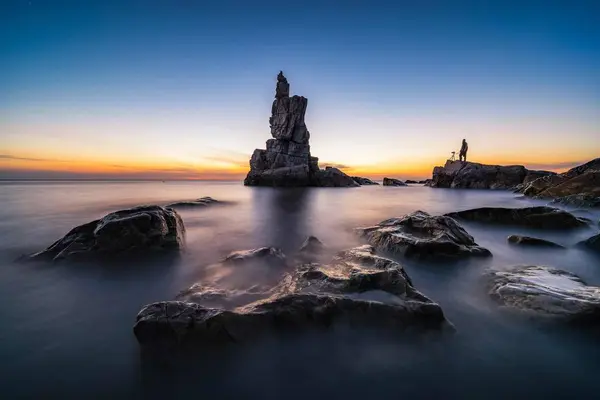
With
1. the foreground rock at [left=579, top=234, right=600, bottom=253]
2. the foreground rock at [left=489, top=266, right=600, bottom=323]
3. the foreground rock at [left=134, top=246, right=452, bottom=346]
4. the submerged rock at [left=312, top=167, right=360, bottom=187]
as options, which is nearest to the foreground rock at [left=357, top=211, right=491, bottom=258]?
the foreground rock at [left=489, top=266, right=600, bottom=323]

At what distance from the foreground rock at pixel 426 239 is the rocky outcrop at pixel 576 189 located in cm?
1444

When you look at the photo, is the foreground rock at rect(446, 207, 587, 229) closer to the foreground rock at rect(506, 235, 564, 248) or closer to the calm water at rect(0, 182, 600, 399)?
the foreground rock at rect(506, 235, 564, 248)

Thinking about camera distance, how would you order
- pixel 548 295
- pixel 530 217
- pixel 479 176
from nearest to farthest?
pixel 548 295
pixel 530 217
pixel 479 176

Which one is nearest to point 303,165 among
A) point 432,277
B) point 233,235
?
point 233,235

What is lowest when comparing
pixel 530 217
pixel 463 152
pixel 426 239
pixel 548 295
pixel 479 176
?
pixel 548 295

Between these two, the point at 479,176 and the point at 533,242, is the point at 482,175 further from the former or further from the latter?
the point at 533,242

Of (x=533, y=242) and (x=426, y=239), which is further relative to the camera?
(x=533, y=242)

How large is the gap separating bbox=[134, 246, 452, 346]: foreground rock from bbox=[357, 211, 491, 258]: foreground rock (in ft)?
6.66

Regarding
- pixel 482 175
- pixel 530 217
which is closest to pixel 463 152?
pixel 482 175

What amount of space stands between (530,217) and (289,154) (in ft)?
152

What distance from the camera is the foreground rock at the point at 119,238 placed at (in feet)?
18.0

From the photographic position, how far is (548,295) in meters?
3.33

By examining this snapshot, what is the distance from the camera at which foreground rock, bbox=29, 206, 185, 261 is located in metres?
5.48

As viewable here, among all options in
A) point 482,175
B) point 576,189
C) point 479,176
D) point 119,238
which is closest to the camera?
point 119,238
